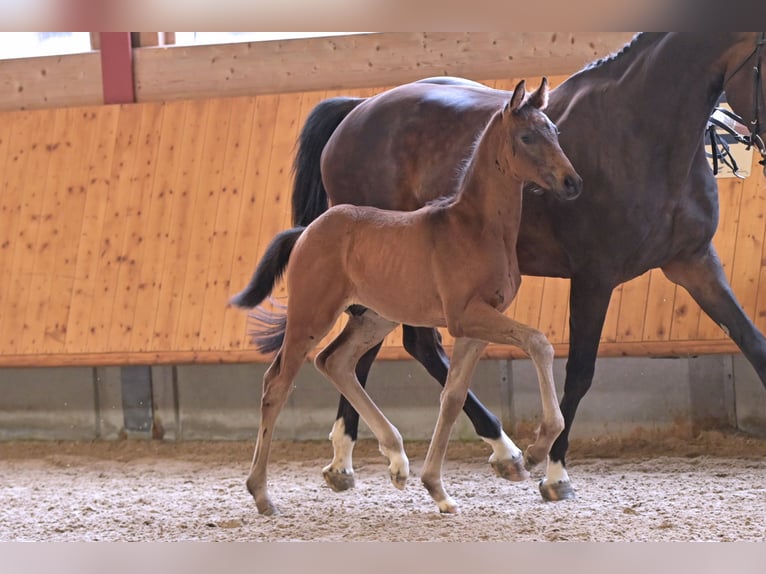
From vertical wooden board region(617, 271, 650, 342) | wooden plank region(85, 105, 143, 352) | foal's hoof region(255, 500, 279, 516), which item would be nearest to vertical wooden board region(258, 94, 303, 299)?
wooden plank region(85, 105, 143, 352)

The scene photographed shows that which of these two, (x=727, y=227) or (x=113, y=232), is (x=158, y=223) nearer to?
(x=113, y=232)

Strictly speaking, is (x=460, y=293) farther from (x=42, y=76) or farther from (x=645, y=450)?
(x=42, y=76)

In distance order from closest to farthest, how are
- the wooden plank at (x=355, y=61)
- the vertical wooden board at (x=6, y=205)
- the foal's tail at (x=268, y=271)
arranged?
1. the foal's tail at (x=268, y=271)
2. the wooden plank at (x=355, y=61)
3. the vertical wooden board at (x=6, y=205)

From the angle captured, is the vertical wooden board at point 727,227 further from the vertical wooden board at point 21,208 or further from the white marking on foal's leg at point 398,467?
the vertical wooden board at point 21,208

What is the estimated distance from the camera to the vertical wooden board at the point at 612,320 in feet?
17.8

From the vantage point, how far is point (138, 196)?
21.1ft

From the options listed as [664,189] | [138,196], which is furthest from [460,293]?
[138,196]

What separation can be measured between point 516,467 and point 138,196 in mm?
3882

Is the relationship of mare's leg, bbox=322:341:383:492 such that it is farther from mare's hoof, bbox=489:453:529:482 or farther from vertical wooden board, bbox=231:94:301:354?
vertical wooden board, bbox=231:94:301:354

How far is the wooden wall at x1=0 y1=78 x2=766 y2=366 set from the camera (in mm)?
6172

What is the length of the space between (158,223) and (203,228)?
13.8 inches

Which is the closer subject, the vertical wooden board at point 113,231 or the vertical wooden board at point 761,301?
the vertical wooden board at point 761,301

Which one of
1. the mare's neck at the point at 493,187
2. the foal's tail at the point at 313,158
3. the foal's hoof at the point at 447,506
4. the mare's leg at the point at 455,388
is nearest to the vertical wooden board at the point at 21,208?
the foal's tail at the point at 313,158

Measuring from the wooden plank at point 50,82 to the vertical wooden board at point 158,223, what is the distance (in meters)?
0.90
